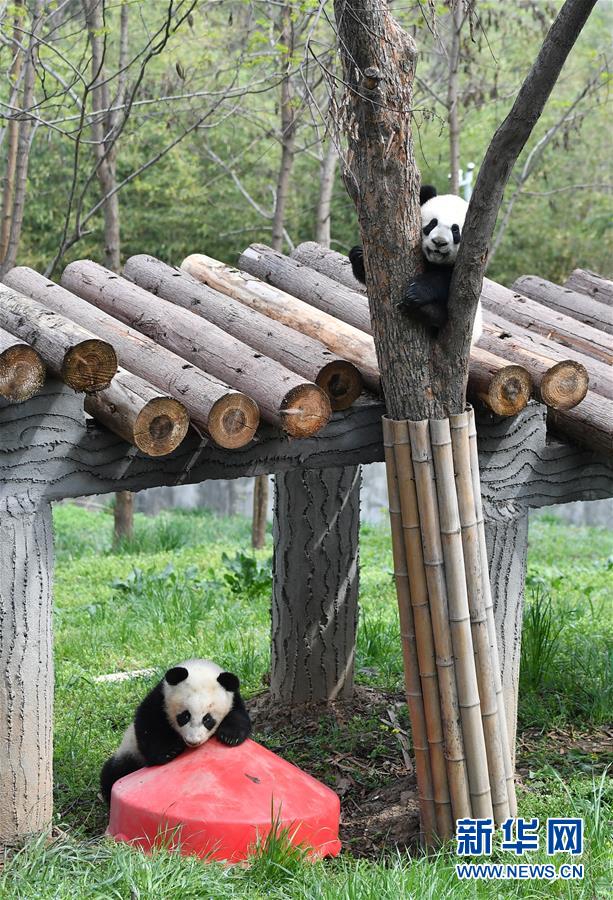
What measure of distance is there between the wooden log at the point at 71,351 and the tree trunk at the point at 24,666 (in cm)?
44

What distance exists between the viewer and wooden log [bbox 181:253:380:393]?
3.80 m

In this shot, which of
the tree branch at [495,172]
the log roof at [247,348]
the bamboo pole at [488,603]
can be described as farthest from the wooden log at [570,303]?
the tree branch at [495,172]

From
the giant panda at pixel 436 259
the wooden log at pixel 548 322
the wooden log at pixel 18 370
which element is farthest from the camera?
the wooden log at pixel 548 322

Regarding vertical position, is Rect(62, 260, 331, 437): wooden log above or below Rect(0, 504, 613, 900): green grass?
above

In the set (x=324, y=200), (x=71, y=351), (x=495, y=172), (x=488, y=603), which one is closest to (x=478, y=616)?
(x=488, y=603)

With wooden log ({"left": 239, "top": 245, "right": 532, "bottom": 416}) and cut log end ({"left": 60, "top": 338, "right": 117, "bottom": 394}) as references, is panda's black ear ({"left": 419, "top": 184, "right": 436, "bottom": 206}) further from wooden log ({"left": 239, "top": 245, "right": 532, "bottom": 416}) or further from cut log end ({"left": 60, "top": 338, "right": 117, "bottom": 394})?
cut log end ({"left": 60, "top": 338, "right": 117, "bottom": 394})

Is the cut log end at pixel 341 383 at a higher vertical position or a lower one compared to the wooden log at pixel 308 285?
lower

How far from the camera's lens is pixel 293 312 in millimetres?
4070

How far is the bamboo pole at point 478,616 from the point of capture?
348 cm

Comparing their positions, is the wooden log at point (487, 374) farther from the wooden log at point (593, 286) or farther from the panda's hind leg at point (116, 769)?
the panda's hind leg at point (116, 769)

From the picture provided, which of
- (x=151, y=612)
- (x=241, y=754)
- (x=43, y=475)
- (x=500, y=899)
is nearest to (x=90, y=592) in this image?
(x=151, y=612)

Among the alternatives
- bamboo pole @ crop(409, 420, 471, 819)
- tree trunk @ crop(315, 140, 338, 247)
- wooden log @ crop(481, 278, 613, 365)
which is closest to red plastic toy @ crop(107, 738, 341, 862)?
bamboo pole @ crop(409, 420, 471, 819)

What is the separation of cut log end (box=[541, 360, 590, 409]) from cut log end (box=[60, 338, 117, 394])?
1580mm

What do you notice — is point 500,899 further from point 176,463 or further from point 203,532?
point 203,532
